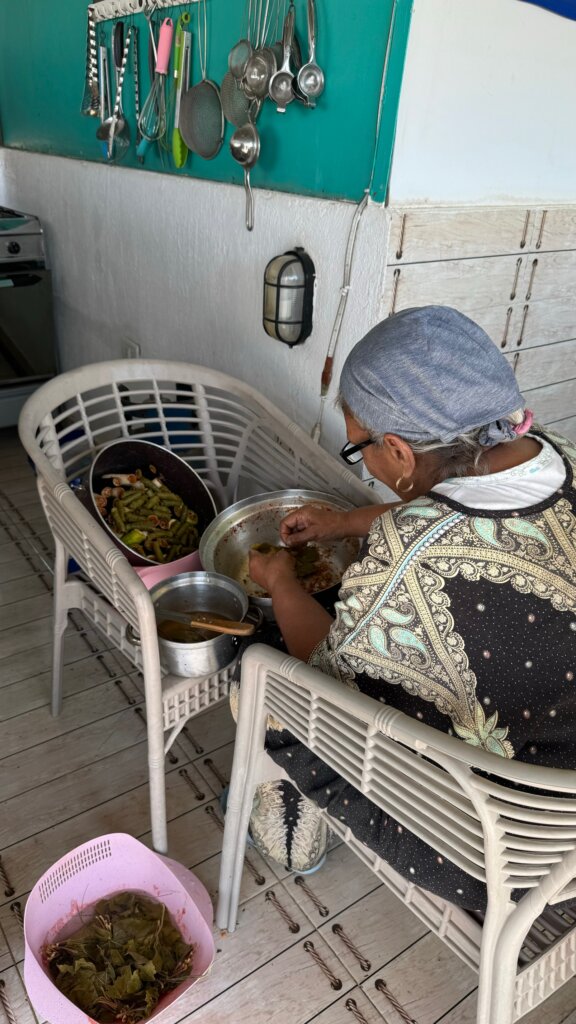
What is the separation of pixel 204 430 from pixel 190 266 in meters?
0.68

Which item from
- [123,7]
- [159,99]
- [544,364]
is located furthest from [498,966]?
[123,7]

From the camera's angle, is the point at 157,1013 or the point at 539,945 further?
the point at 157,1013

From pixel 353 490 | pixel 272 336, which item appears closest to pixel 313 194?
pixel 272 336

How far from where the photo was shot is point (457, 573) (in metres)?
Result: 0.89

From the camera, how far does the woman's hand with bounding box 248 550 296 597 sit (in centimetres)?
122

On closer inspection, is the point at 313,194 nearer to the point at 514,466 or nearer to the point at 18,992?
the point at 514,466

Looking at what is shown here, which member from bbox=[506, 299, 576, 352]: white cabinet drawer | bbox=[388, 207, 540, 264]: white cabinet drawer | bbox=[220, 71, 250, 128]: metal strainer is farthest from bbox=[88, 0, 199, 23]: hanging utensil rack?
bbox=[506, 299, 576, 352]: white cabinet drawer

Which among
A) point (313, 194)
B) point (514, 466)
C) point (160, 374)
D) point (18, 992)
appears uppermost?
point (313, 194)

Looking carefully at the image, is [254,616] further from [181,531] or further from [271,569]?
[181,531]

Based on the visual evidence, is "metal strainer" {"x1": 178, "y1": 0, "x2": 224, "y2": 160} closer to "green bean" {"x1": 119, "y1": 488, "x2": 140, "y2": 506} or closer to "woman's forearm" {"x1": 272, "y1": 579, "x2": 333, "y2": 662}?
"green bean" {"x1": 119, "y1": 488, "x2": 140, "y2": 506}

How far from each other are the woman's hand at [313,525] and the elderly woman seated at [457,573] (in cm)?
39

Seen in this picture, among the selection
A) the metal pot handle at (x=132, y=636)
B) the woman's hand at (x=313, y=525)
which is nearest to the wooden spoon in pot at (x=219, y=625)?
the metal pot handle at (x=132, y=636)

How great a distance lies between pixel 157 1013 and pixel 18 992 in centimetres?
31

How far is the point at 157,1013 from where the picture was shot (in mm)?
1106
